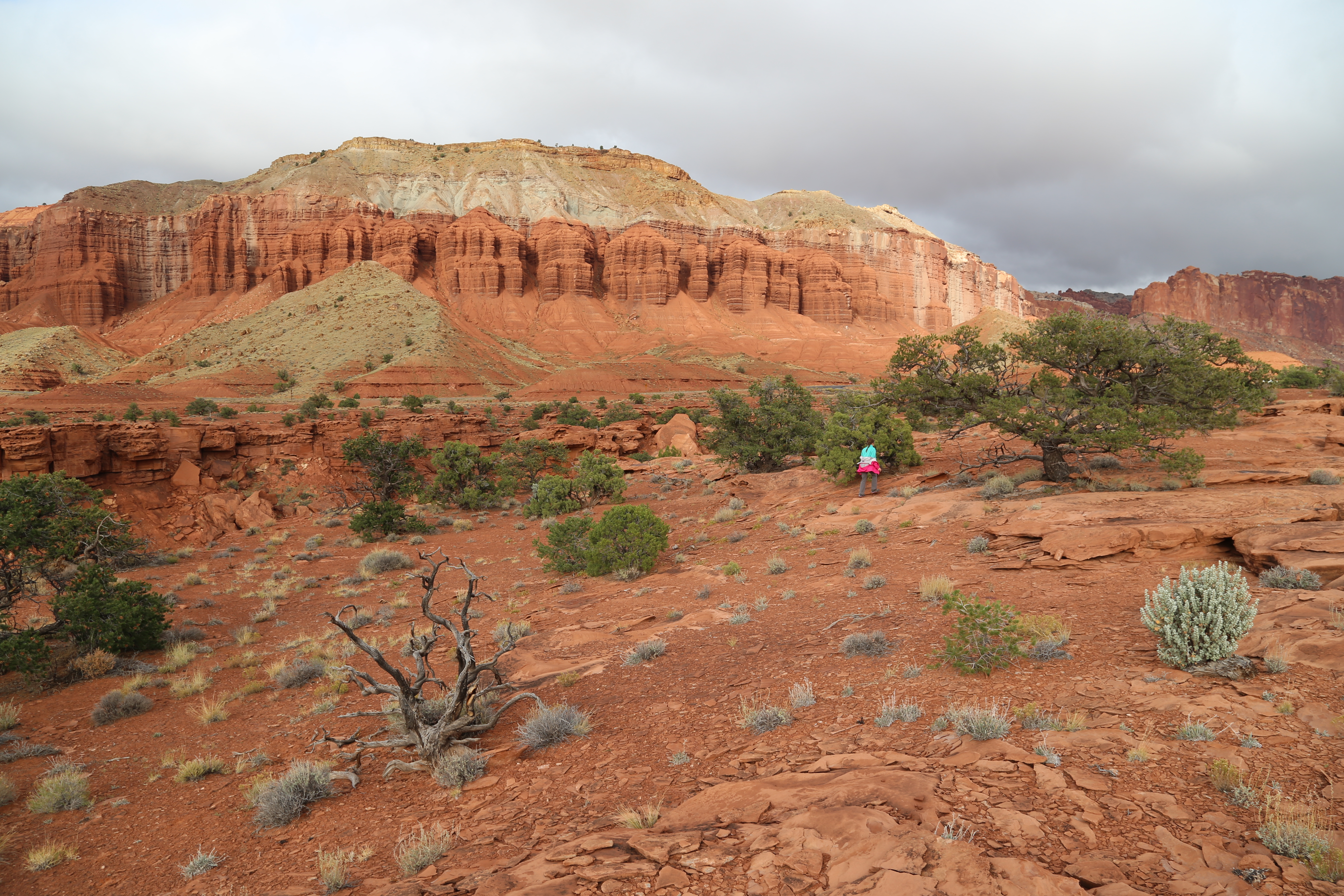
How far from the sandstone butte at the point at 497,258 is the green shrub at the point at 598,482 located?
145 feet

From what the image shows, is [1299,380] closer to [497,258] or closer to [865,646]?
[865,646]

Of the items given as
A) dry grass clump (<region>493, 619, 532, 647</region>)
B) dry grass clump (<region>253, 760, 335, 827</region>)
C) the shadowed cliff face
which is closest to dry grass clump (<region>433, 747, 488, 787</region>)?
dry grass clump (<region>253, 760, 335, 827</region>)

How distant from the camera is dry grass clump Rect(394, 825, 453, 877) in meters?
4.10

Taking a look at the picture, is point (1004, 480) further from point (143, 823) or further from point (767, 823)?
point (143, 823)

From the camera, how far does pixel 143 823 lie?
210 inches

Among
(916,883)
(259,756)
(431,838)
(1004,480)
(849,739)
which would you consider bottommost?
(259,756)

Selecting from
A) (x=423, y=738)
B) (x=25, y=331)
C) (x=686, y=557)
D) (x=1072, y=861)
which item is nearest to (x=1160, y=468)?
(x=686, y=557)

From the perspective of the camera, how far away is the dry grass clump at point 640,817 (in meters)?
4.14

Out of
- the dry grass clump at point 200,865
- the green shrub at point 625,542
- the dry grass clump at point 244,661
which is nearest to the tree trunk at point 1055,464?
the green shrub at point 625,542

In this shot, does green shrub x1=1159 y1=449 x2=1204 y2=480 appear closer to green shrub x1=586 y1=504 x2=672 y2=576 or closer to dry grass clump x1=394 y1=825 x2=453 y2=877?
green shrub x1=586 y1=504 x2=672 y2=576

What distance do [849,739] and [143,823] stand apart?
626cm

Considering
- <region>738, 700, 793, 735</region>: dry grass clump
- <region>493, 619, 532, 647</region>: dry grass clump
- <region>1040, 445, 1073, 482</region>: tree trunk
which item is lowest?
<region>493, 619, 532, 647</region>: dry grass clump

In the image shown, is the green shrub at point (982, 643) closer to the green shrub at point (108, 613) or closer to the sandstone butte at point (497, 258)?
the green shrub at point (108, 613)

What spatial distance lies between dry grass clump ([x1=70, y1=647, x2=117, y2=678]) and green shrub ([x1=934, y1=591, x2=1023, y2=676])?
1201 cm
